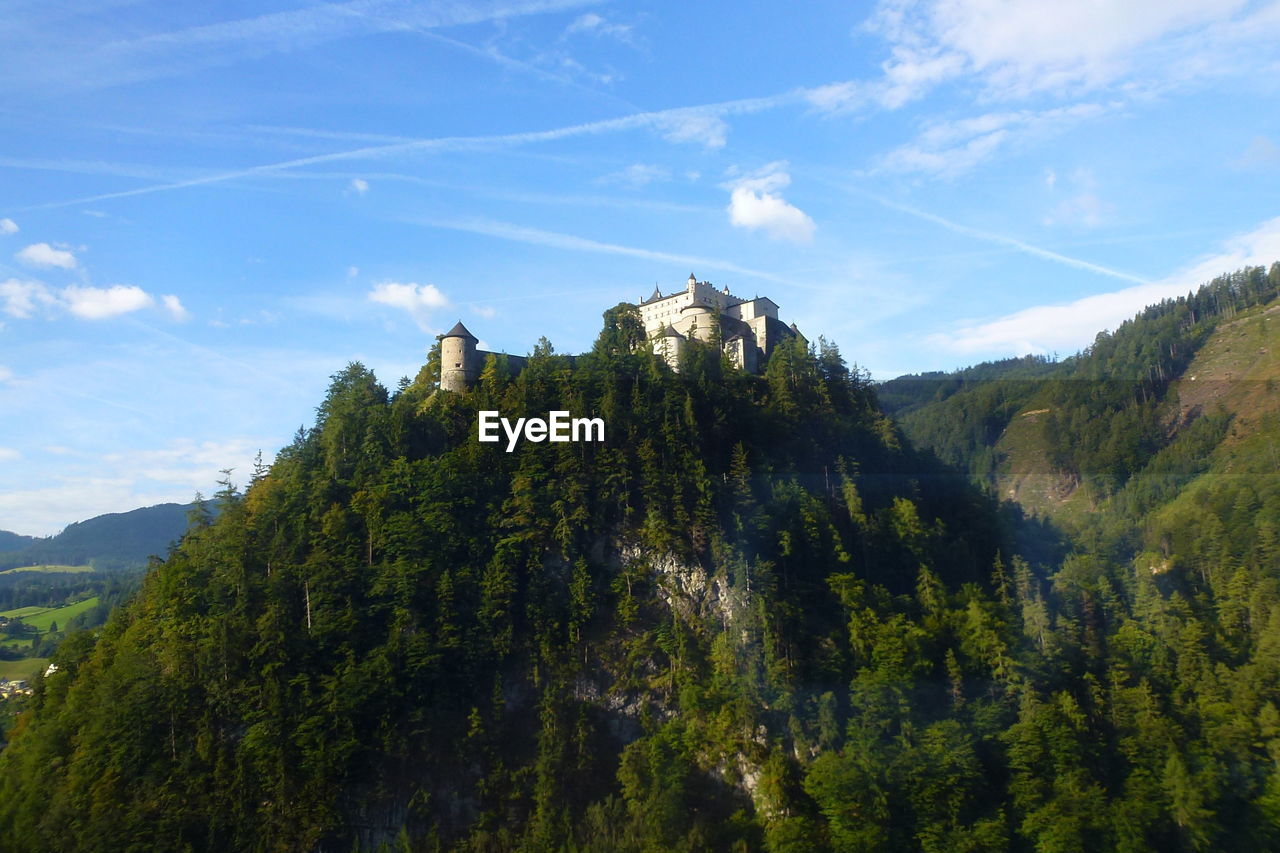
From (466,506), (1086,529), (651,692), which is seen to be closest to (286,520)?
(466,506)

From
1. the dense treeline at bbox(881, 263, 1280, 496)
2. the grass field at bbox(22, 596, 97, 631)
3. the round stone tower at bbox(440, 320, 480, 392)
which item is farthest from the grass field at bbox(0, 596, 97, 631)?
the dense treeline at bbox(881, 263, 1280, 496)

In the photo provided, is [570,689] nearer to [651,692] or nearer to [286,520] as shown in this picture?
[651,692]

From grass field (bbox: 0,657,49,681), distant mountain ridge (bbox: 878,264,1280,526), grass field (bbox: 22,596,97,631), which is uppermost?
distant mountain ridge (bbox: 878,264,1280,526)

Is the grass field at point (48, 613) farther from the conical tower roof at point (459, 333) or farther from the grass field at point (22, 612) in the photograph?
the conical tower roof at point (459, 333)

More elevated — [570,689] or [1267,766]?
[570,689]

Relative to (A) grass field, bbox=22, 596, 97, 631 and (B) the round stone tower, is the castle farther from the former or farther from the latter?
(A) grass field, bbox=22, 596, 97, 631

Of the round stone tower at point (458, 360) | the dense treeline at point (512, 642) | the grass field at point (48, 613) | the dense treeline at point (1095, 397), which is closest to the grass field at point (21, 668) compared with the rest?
the grass field at point (48, 613)
